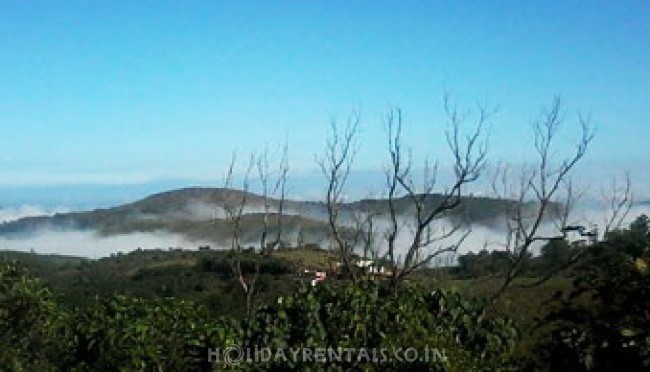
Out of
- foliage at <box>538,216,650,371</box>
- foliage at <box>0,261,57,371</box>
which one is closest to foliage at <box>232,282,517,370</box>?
foliage at <box>538,216,650,371</box>

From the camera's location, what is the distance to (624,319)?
496 centimetres

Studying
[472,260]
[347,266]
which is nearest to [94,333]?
[347,266]

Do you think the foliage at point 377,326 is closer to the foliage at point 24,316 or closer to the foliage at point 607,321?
the foliage at point 607,321

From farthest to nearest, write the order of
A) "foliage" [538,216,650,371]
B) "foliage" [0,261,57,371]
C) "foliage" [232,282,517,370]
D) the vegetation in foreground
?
"foliage" [0,261,57,371]
"foliage" [232,282,517,370]
the vegetation in foreground
"foliage" [538,216,650,371]

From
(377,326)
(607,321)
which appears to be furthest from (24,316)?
(607,321)

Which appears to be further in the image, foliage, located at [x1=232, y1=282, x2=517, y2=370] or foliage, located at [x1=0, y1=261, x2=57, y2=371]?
foliage, located at [x1=0, y1=261, x2=57, y2=371]

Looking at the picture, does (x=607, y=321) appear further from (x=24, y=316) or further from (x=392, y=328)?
(x=24, y=316)

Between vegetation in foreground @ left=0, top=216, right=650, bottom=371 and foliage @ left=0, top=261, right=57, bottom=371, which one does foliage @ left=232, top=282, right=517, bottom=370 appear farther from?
foliage @ left=0, top=261, right=57, bottom=371

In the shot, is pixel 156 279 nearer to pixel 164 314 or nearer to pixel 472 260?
pixel 472 260

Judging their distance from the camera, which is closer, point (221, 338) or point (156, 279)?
point (221, 338)

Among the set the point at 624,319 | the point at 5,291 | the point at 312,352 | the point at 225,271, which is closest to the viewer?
the point at 624,319

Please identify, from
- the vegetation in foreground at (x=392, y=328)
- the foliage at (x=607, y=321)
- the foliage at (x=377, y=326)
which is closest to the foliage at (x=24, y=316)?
the vegetation in foreground at (x=392, y=328)

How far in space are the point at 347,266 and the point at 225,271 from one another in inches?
2189

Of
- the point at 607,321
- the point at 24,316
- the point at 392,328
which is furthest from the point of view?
the point at 24,316
